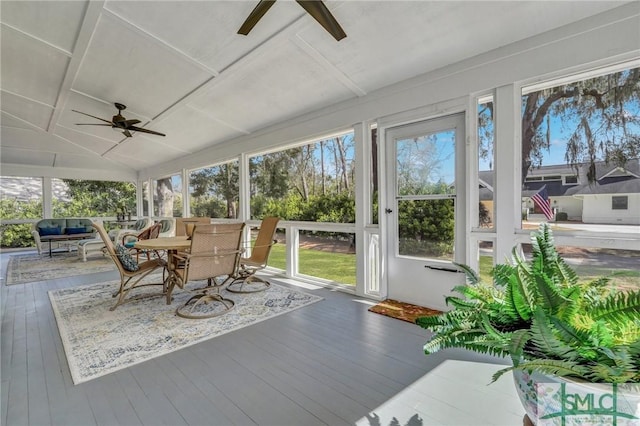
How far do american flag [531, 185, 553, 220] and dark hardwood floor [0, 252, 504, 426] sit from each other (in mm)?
1444

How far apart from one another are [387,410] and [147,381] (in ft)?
5.25

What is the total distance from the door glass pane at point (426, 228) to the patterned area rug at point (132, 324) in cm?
138

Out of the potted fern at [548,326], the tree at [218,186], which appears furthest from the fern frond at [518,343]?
the tree at [218,186]

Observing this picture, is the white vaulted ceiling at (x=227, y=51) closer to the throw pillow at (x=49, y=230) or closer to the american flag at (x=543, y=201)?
the american flag at (x=543, y=201)

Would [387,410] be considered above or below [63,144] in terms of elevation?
below

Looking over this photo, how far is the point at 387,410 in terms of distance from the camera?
1.67m

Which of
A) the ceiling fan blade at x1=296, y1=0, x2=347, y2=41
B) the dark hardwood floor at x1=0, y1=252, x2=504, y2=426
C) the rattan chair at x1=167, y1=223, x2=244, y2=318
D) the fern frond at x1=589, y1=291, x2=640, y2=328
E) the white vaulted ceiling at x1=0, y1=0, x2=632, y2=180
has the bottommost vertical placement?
the dark hardwood floor at x1=0, y1=252, x2=504, y2=426

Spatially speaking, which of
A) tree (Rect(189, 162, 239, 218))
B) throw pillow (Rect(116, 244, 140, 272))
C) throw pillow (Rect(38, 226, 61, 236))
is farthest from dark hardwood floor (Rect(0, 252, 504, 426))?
throw pillow (Rect(38, 226, 61, 236))

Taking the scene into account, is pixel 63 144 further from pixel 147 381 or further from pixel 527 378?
pixel 527 378

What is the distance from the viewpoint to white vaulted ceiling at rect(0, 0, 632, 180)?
2436 millimetres

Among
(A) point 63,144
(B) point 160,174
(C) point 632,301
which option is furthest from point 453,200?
(A) point 63,144

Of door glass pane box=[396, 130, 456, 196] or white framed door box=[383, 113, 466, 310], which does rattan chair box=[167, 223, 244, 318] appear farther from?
door glass pane box=[396, 130, 456, 196]

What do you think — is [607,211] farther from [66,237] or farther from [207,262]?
[66,237]

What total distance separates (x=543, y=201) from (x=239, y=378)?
116 inches
